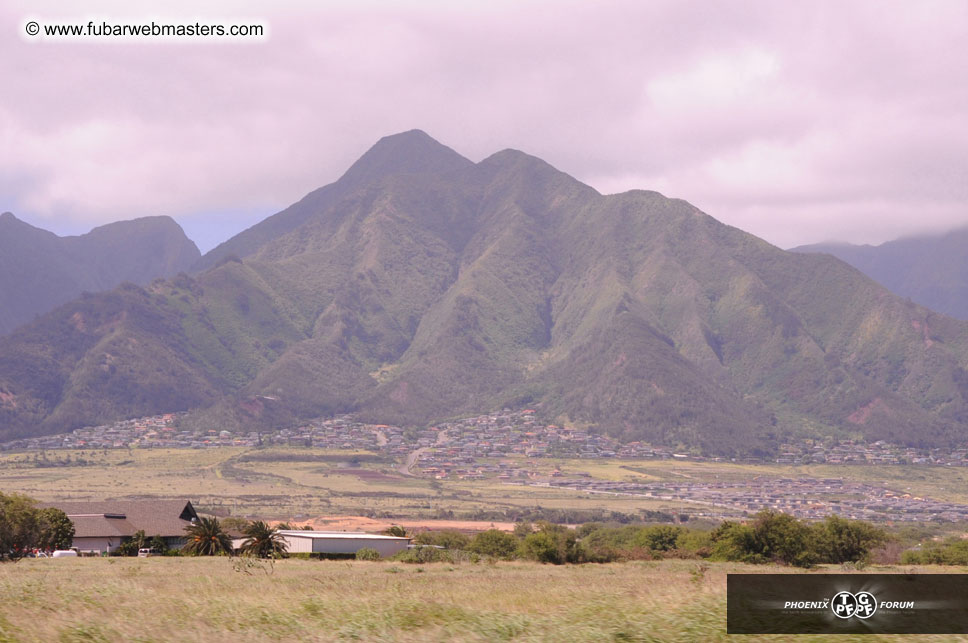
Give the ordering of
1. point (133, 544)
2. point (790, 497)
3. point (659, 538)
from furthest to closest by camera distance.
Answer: point (790, 497) → point (659, 538) → point (133, 544)

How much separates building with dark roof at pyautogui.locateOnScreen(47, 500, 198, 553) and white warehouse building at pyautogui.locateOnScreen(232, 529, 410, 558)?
9.04 metres

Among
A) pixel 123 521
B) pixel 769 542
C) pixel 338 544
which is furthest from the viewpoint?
pixel 123 521

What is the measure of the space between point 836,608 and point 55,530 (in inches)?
2580

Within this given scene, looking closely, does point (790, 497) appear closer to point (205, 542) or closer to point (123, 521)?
point (123, 521)

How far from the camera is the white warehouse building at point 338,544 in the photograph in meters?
68.7

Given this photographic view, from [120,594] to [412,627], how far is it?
817cm

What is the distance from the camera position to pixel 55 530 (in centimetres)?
6988

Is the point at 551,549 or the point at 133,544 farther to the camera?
the point at 133,544

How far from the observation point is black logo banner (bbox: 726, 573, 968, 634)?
17062mm

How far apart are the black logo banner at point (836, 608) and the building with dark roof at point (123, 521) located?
6100cm

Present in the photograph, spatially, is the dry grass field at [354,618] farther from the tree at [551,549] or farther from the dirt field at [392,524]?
the dirt field at [392,524]

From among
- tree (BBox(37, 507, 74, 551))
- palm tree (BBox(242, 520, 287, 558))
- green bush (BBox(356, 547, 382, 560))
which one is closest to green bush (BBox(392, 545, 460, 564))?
green bush (BBox(356, 547, 382, 560))

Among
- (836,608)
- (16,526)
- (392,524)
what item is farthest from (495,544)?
(836,608)

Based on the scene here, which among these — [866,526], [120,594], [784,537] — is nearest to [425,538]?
[784,537]
